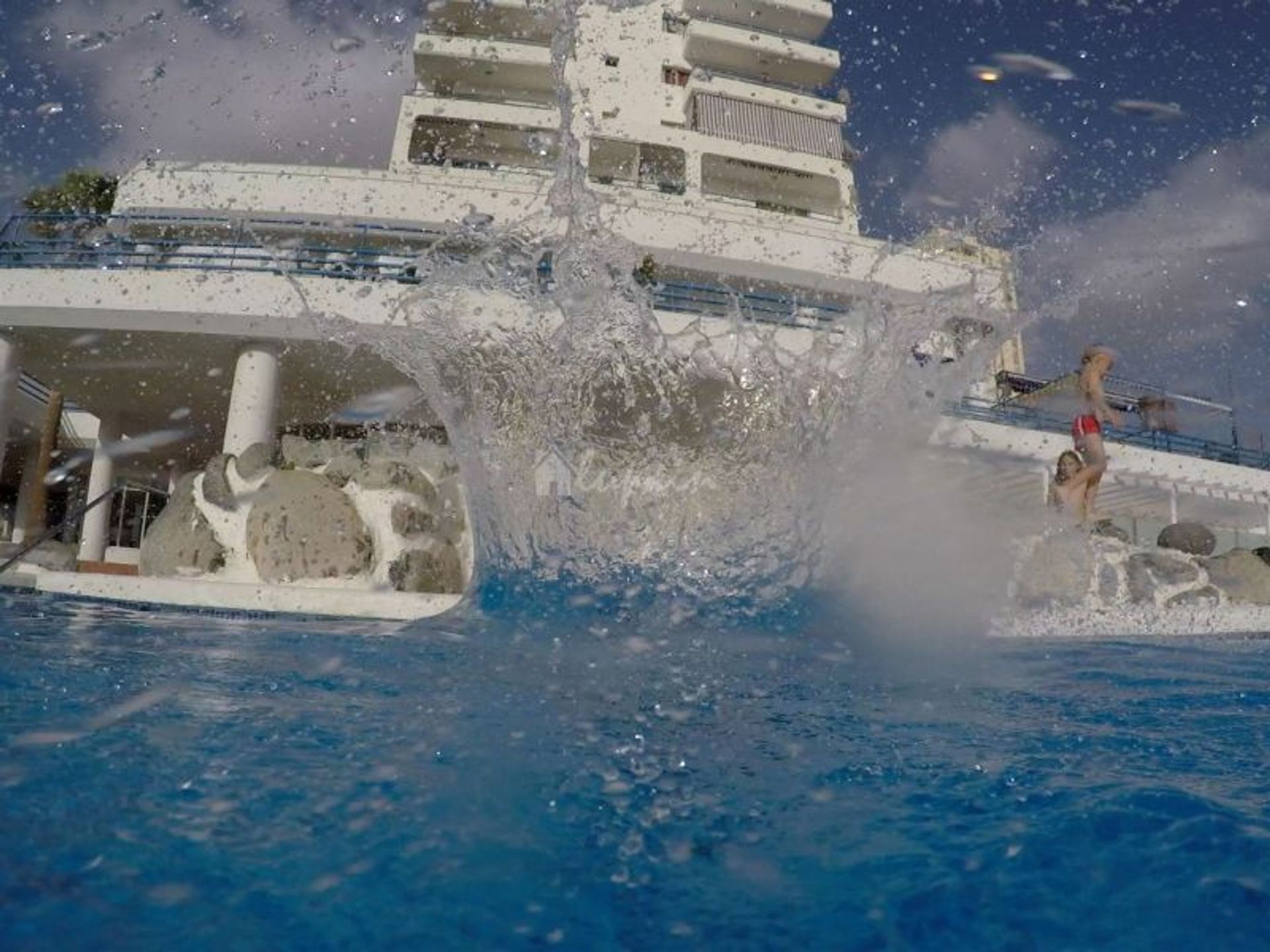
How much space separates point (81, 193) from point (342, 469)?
55.9 ft

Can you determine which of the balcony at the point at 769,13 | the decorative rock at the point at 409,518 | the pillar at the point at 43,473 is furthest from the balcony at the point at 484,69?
the decorative rock at the point at 409,518

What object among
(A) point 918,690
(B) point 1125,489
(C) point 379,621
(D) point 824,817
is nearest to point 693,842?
(D) point 824,817

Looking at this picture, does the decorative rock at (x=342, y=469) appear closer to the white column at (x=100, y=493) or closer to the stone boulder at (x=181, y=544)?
the stone boulder at (x=181, y=544)

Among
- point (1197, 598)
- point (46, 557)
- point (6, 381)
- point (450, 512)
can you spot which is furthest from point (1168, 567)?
point (6, 381)

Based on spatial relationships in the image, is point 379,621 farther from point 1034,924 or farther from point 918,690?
point 1034,924

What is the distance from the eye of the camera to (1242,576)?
1155cm

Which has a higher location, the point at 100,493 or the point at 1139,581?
the point at 100,493

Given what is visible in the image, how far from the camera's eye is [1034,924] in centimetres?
144

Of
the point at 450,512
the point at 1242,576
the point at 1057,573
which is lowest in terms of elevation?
the point at 1057,573

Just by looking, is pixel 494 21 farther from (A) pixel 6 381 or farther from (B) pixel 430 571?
(B) pixel 430 571

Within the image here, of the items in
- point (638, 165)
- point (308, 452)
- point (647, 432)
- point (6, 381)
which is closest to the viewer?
point (647, 432)

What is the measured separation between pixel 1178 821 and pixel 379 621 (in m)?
7.34

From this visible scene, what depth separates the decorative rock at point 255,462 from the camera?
1077 centimetres

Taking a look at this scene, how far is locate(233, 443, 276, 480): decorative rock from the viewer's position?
10766 millimetres
